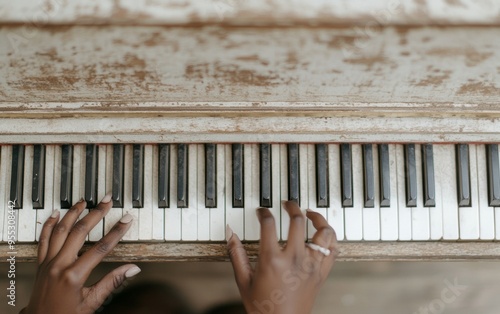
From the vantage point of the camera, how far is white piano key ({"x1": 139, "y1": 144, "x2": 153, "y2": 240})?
1.28m

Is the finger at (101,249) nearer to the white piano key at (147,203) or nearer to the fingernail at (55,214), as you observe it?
the white piano key at (147,203)

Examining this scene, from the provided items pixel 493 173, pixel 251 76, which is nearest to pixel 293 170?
pixel 251 76

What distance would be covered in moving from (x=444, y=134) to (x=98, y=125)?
0.99m

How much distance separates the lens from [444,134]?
124 cm

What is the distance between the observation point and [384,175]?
4.16ft

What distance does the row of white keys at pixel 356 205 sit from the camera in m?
1.28

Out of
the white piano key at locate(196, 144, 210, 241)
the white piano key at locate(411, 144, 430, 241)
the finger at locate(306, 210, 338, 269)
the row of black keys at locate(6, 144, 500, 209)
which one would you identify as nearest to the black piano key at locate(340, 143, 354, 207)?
the row of black keys at locate(6, 144, 500, 209)

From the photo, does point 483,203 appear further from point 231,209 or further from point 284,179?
point 231,209

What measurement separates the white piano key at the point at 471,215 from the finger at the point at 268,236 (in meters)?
0.58

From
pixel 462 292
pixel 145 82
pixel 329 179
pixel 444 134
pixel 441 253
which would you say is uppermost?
pixel 145 82

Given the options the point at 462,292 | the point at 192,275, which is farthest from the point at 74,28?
the point at 462,292

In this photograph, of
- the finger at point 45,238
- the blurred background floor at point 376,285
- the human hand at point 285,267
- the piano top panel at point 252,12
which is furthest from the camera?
the blurred background floor at point 376,285

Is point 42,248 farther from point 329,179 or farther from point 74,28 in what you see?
point 329,179

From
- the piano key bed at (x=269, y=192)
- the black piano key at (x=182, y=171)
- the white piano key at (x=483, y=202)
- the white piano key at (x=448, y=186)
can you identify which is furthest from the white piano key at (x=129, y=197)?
the white piano key at (x=483, y=202)
